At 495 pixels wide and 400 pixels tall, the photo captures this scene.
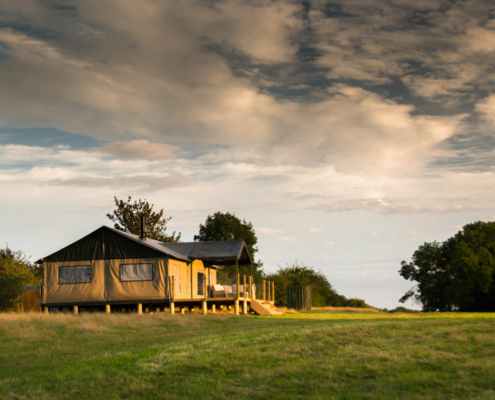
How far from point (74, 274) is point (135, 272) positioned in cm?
307

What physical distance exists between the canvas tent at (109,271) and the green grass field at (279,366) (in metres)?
11.1

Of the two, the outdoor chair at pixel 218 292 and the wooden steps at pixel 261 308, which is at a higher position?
the outdoor chair at pixel 218 292

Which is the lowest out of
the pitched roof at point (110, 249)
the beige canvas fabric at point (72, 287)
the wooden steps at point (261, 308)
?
the wooden steps at point (261, 308)

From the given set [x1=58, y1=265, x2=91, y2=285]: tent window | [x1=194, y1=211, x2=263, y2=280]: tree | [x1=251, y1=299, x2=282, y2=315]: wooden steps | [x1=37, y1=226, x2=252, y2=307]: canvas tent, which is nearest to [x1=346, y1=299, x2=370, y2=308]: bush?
[x1=194, y1=211, x2=263, y2=280]: tree

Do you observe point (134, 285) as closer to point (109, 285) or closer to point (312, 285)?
point (109, 285)

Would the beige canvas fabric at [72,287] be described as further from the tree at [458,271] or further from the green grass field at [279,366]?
the tree at [458,271]

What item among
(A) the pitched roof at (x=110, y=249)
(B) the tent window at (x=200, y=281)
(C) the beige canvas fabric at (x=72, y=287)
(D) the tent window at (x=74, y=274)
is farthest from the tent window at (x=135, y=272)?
(B) the tent window at (x=200, y=281)

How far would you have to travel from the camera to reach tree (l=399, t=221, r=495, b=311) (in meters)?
28.8

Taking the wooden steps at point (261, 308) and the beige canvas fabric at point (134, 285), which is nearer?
the beige canvas fabric at point (134, 285)

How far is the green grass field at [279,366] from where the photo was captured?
6.37m

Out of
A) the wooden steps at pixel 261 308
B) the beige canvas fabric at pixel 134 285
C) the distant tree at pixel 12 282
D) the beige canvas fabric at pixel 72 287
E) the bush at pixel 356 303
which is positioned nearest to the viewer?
the beige canvas fabric at pixel 134 285

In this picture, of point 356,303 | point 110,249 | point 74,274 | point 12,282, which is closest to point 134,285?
point 110,249

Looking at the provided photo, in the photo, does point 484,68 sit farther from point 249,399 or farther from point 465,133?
point 249,399

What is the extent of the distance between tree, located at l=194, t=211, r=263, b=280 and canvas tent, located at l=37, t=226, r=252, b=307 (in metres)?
21.2
